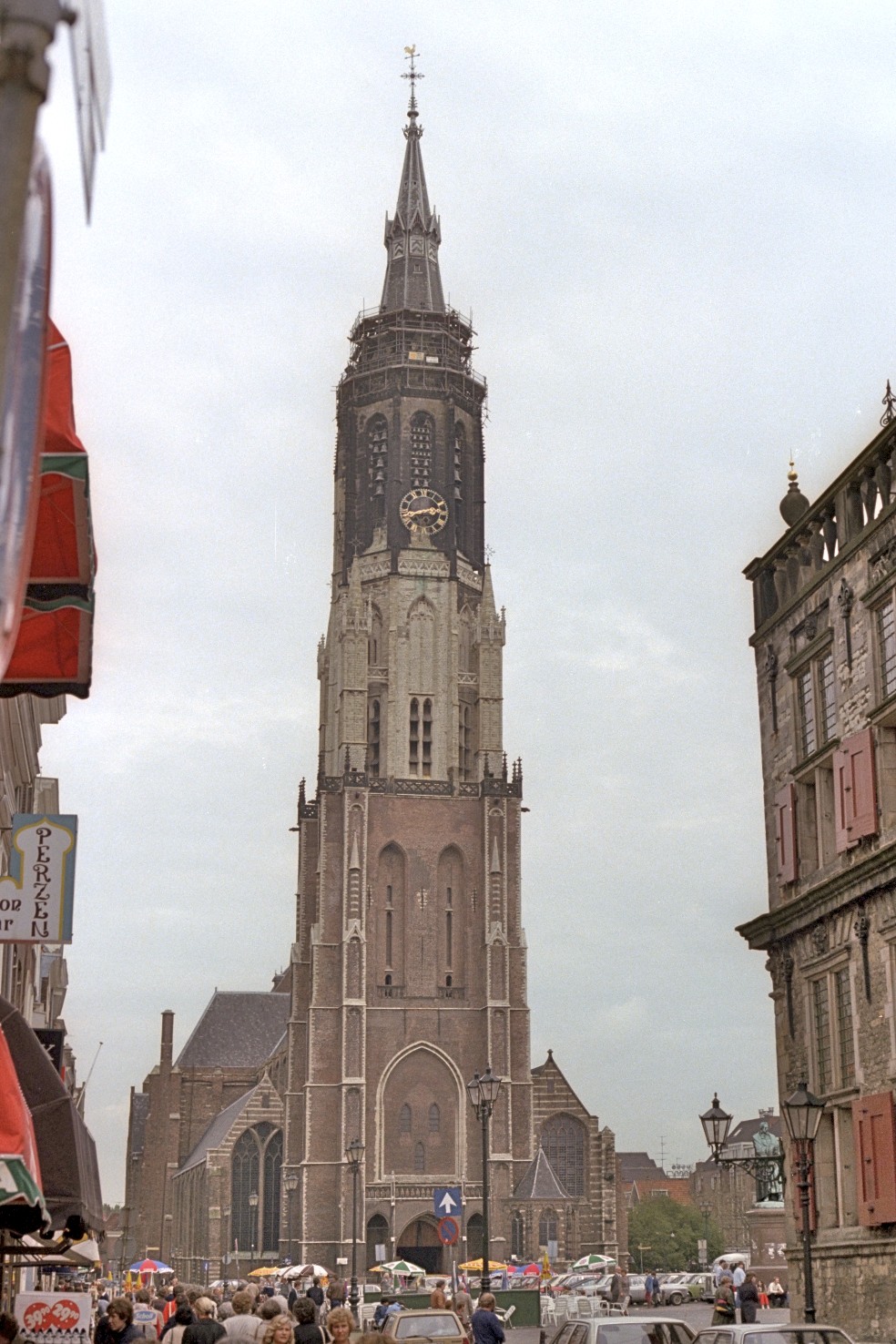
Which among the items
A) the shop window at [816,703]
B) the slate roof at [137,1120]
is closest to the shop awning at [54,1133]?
the shop window at [816,703]

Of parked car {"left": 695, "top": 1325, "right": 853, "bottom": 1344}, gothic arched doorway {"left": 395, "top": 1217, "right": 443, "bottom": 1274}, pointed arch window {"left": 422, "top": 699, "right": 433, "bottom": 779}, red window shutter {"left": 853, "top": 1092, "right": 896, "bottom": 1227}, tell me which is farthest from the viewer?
pointed arch window {"left": 422, "top": 699, "right": 433, "bottom": 779}

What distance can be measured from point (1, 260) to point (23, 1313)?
53.9 feet

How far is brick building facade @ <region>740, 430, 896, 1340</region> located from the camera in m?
22.4

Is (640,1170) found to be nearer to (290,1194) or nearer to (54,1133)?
(290,1194)

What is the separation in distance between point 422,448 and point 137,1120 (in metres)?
69.9

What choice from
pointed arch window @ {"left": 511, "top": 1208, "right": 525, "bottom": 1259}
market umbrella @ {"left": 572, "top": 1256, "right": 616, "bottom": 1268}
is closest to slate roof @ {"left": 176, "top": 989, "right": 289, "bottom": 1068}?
pointed arch window @ {"left": 511, "top": 1208, "right": 525, "bottom": 1259}

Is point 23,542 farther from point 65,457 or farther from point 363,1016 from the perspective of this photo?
point 363,1016

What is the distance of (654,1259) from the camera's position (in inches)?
5148

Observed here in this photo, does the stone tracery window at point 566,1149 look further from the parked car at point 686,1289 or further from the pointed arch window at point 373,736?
the pointed arch window at point 373,736

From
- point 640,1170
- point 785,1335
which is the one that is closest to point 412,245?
point 785,1335

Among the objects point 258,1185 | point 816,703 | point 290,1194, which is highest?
point 816,703

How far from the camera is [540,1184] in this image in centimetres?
8219

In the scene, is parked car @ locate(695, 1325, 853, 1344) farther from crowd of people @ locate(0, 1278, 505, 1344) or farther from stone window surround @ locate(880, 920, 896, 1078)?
stone window surround @ locate(880, 920, 896, 1078)

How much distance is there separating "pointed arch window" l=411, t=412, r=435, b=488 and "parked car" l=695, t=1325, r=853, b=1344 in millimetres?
81463
